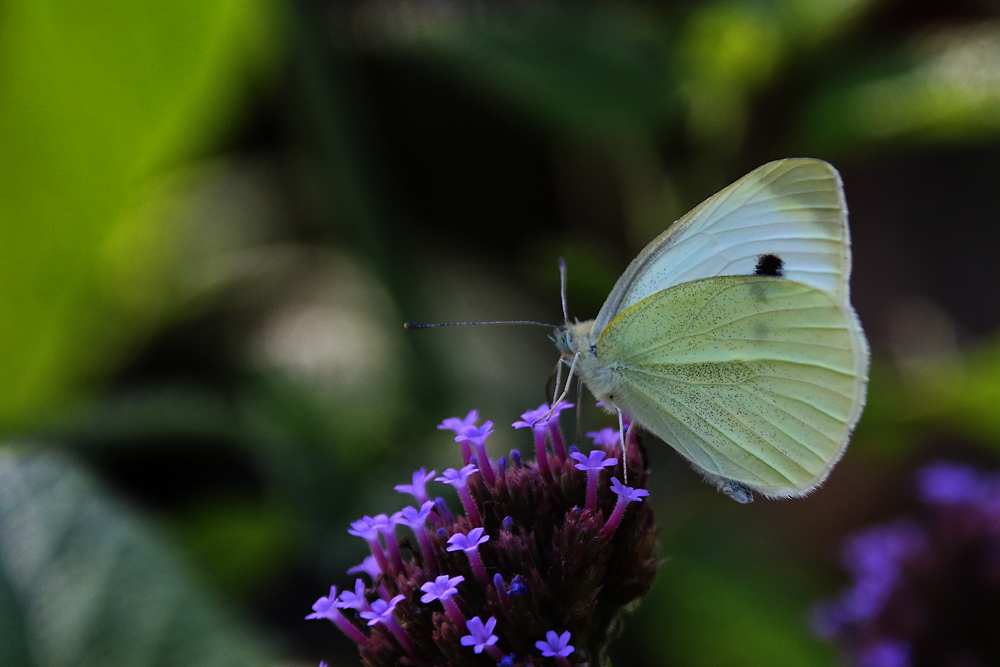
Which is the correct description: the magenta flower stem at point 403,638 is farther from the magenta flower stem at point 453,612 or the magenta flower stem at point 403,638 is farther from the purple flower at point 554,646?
the purple flower at point 554,646

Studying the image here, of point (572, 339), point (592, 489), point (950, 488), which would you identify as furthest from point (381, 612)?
point (950, 488)

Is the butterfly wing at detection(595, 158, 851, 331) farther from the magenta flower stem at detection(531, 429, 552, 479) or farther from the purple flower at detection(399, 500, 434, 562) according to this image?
the purple flower at detection(399, 500, 434, 562)

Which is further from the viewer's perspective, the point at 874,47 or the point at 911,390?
the point at 874,47

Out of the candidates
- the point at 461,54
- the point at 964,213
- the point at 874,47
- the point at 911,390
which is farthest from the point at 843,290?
the point at 964,213

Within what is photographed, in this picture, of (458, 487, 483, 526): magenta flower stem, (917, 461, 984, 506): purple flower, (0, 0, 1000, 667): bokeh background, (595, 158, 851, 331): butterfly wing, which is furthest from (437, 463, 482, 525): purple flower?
(917, 461, 984, 506): purple flower

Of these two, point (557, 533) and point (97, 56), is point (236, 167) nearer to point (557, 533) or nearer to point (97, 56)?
point (97, 56)
